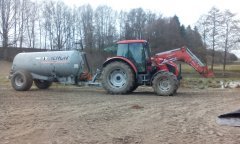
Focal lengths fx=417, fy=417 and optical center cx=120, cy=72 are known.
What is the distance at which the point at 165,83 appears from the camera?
661 inches

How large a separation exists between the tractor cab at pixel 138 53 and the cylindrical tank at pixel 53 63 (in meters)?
2.79

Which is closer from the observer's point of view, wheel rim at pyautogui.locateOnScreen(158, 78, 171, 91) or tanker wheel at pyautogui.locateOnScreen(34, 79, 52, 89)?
wheel rim at pyautogui.locateOnScreen(158, 78, 171, 91)

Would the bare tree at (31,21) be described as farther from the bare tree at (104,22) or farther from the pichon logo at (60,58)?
the pichon logo at (60,58)

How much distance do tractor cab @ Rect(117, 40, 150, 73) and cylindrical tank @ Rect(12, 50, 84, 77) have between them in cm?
279

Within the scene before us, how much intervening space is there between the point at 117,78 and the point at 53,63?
3.61 metres

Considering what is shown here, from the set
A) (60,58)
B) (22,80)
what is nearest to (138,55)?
(60,58)

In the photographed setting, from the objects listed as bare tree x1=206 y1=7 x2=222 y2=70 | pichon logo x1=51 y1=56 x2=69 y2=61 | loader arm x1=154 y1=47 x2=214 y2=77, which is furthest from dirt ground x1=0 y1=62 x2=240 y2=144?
bare tree x1=206 y1=7 x2=222 y2=70

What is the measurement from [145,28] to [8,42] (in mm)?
22528

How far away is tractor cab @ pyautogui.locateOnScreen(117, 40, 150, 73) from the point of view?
17406mm

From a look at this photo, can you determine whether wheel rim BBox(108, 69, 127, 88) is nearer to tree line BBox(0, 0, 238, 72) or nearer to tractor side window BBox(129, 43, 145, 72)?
tractor side window BBox(129, 43, 145, 72)

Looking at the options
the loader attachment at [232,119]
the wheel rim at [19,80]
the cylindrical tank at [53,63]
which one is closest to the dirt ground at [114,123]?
the loader attachment at [232,119]

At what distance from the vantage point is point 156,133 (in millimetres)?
8250

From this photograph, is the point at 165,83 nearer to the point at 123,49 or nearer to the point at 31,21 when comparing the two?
the point at 123,49

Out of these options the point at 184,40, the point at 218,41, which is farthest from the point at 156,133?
the point at 184,40
